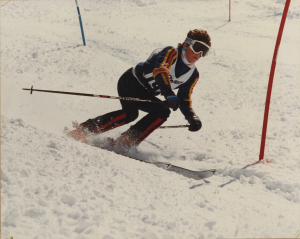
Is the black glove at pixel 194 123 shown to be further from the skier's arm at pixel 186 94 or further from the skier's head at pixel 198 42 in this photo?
the skier's head at pixel 198 42

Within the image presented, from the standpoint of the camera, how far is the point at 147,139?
368 centimetres

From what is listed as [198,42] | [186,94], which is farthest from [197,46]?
[186,94]

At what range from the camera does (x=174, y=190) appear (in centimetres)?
211

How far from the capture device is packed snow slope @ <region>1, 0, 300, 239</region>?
1.68 metres

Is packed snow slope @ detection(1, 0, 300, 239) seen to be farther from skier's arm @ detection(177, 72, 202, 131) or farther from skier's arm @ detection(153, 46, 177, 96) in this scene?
skier's arm @ detection(153, 46, 177, 96)

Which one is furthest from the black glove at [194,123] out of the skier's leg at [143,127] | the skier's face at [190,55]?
the skier's face at [190,55]

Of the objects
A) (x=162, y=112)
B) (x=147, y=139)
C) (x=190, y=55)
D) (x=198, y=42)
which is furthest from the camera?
(x=147, y=139)

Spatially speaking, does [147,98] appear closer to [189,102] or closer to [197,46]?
[189,102]

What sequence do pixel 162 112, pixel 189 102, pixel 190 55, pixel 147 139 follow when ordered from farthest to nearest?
pixel 147 139 < pixel 189 102 < pixel 162 112 < pixel 190 55

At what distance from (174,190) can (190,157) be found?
45.5 inches

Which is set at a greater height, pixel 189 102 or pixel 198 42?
pixel 198 42

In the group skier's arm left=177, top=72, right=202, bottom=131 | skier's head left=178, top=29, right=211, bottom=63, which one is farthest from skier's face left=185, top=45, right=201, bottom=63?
skier's arm left=177, top=72, right=202, bottom=131

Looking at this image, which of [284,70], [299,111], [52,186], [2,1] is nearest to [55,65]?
[2,1]

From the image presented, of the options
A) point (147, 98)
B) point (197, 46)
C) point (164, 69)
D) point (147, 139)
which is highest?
point (197, 46)
